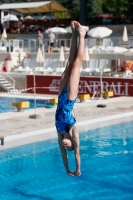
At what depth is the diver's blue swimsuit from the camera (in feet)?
21.8

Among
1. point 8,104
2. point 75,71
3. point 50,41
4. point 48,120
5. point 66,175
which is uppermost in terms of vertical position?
point 75,71

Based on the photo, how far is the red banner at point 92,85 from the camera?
21859 mm

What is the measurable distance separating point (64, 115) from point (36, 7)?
29.2 meters

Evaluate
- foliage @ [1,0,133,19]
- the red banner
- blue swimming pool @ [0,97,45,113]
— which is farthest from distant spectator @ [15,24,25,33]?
blue swimming pool @ [0,97,45,113]

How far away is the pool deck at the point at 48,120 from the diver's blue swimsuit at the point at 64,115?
18.1 ft

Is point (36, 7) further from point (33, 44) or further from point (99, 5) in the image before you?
point (99, 5)

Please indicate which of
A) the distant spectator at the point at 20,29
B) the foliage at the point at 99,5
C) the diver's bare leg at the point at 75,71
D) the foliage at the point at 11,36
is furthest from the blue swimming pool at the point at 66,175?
the foliage at the point at 99,5

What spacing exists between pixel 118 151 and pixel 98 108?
541cm

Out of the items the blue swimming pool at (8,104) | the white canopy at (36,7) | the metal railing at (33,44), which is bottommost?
the blue swimming pool at (8,104)

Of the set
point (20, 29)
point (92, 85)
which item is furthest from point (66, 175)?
point (20, 29)

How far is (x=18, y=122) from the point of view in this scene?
14.9m

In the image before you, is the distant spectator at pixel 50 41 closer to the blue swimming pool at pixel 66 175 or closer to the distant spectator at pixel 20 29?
the distant spectator at pixel 20 29

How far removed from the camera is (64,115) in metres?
6.73

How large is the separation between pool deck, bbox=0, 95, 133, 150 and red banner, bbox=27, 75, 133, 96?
224 centimetres
